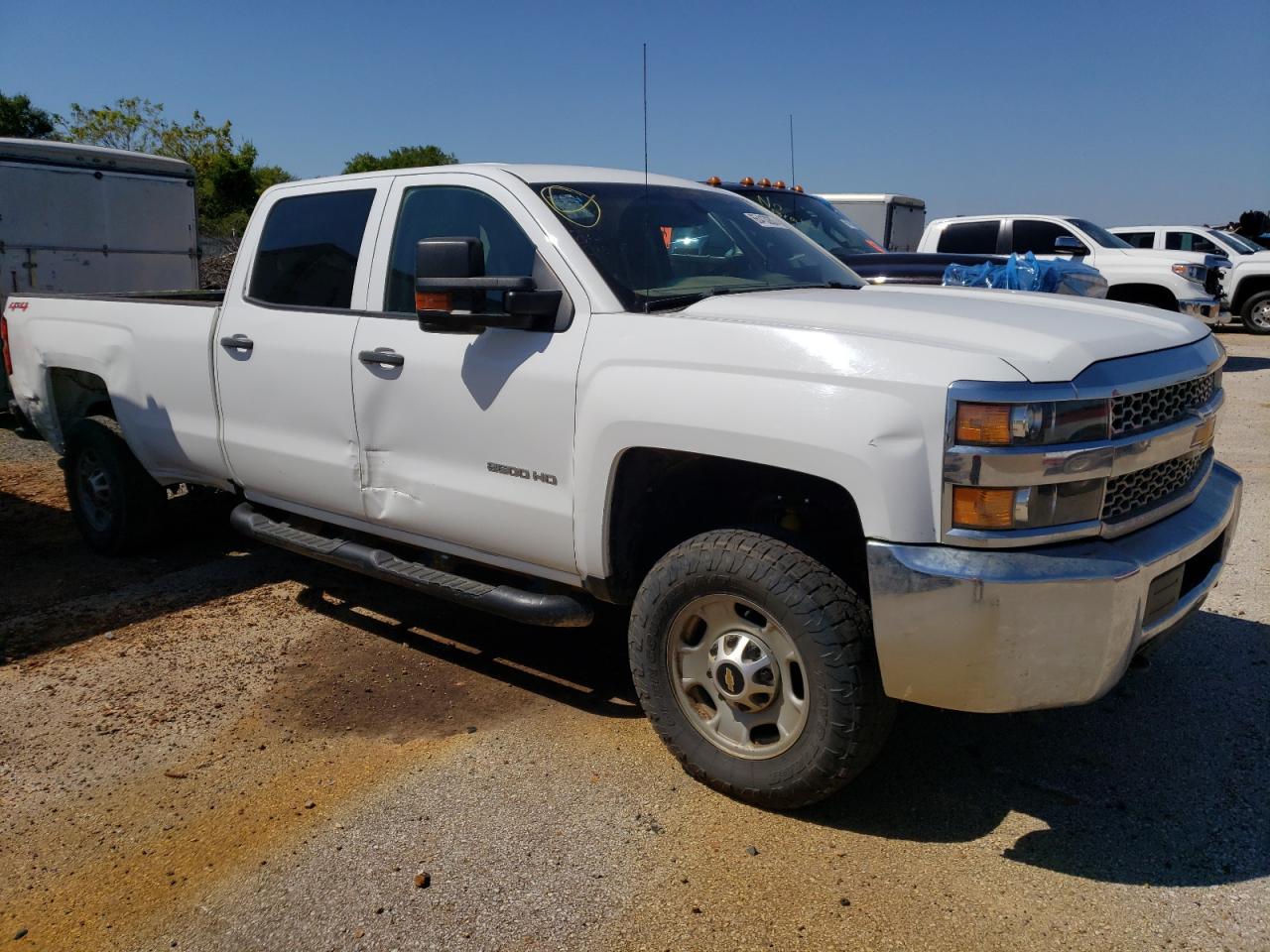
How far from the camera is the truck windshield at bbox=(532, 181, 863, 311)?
3.65m

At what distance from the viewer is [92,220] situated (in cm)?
1095

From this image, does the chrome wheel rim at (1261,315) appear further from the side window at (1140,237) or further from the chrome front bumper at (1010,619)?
the chrome front bumper at (1010,619)

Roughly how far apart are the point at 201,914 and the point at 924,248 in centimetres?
1247

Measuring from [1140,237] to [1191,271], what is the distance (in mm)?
6467

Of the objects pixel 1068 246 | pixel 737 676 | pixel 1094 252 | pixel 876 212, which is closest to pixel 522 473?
pixel 737 676

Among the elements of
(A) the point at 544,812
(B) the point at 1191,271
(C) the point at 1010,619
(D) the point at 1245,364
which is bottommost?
(A) the point at 544,812

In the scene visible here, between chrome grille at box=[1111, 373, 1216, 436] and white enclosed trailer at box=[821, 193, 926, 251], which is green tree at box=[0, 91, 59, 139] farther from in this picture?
chrome grille at box=[1111, 373, 1216, 436]

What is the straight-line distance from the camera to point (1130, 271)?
44.3ft

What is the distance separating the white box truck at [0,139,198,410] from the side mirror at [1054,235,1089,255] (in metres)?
10.1

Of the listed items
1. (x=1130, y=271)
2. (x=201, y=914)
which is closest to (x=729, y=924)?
(x=201, y=914)

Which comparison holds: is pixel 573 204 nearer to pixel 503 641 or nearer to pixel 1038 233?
pixel 503 641

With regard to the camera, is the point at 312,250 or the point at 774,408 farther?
the point at 312,250

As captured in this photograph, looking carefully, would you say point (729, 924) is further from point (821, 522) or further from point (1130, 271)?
point (1130, 271)

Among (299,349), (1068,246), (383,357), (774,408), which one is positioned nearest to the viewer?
(774,408)
